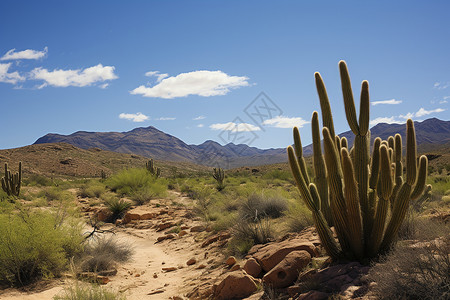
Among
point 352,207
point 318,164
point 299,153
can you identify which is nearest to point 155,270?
point 299,153

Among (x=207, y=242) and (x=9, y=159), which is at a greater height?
(x=9, y=159)

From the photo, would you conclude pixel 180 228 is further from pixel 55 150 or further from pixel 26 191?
pixel 55 150

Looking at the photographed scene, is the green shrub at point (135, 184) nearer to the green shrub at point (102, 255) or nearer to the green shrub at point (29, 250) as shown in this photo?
the green shrub at point (102, 255)

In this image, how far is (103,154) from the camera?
80.8 meters

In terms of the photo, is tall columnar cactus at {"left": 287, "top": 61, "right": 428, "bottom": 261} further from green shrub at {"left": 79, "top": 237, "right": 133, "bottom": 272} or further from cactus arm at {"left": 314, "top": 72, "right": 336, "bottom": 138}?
green shrub at {"left": 79, "top": 237, "right": 133, "bottom": 272}

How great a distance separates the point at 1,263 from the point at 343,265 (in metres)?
6.20

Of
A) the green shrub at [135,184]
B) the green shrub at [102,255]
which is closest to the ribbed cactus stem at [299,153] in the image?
the green shrub at [102,255]

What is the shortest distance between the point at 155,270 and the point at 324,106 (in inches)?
232

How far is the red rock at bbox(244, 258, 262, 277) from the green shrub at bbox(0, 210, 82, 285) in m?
3.84

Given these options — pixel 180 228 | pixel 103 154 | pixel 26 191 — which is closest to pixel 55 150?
pixel 103 154

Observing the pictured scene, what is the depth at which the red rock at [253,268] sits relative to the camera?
611cm

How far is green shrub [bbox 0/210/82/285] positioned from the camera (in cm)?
665

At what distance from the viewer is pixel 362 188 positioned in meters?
5.21

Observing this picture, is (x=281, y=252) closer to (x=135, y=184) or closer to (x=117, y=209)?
(x=117, y=209)
